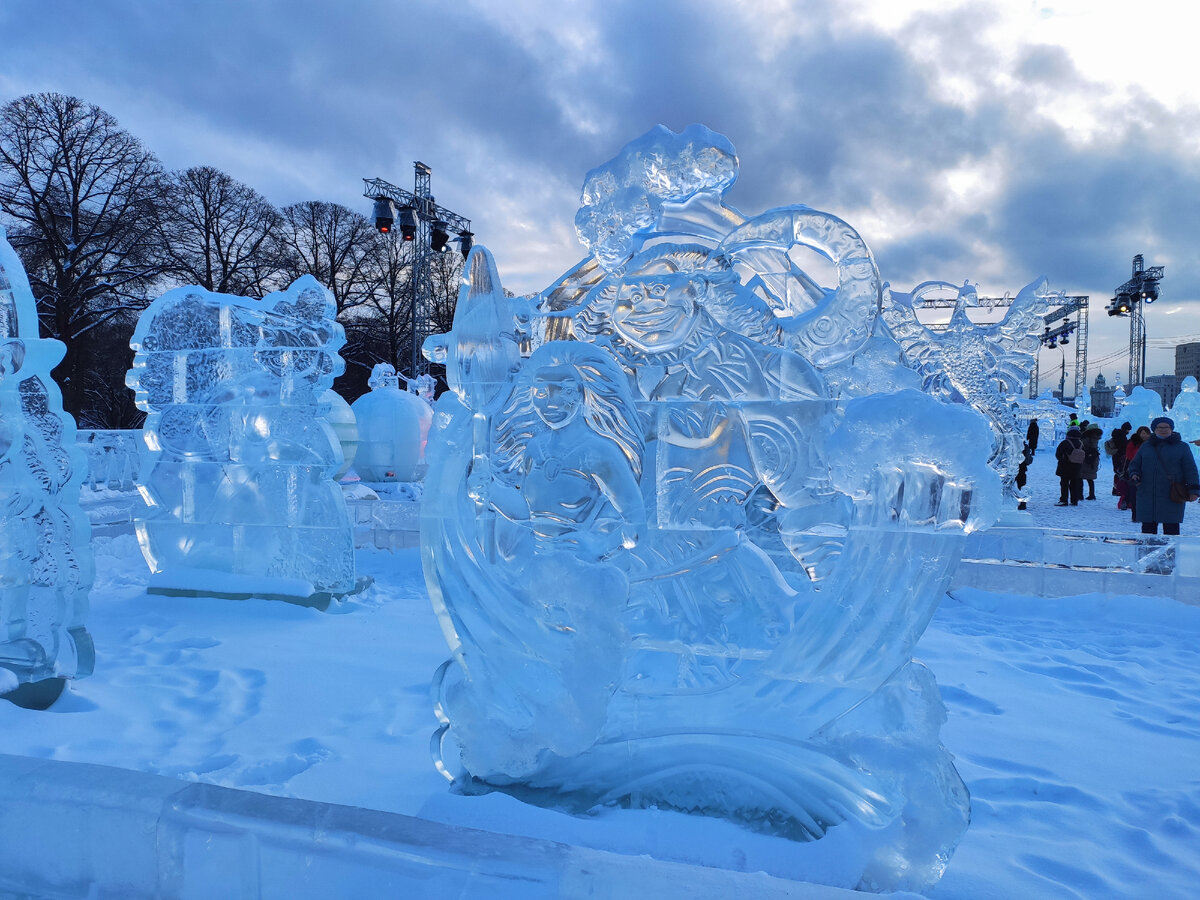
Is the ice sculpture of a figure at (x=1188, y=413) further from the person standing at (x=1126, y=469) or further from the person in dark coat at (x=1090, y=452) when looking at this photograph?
the person standing at (x=1126, y=469)

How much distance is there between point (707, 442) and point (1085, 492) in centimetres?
1292

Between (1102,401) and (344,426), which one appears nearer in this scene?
(344,426)

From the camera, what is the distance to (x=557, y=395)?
2.31 meters

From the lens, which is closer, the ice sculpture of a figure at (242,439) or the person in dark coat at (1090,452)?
the ice sculpture of a figure at (242,439)

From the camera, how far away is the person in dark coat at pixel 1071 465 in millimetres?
10570

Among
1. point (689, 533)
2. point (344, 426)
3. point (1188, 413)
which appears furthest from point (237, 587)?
point (1188, 413)

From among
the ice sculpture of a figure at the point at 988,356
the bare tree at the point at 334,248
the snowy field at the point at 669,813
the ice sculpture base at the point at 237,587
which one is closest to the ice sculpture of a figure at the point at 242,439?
the ice sculpture base at the point at 237,587

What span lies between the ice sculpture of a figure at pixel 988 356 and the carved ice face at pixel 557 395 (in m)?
6.37

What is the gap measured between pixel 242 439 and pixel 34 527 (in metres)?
1.90

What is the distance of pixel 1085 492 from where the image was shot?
42.2 ft

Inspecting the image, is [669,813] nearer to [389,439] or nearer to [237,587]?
[237,587]

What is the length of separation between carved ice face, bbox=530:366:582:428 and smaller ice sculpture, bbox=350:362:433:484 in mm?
8361

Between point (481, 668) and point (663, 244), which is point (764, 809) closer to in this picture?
point (481, 668)

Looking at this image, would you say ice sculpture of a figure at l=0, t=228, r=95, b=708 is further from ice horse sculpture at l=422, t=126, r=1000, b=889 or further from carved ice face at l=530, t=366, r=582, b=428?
carved ice face at l=530, t=366, r=582, b=428
